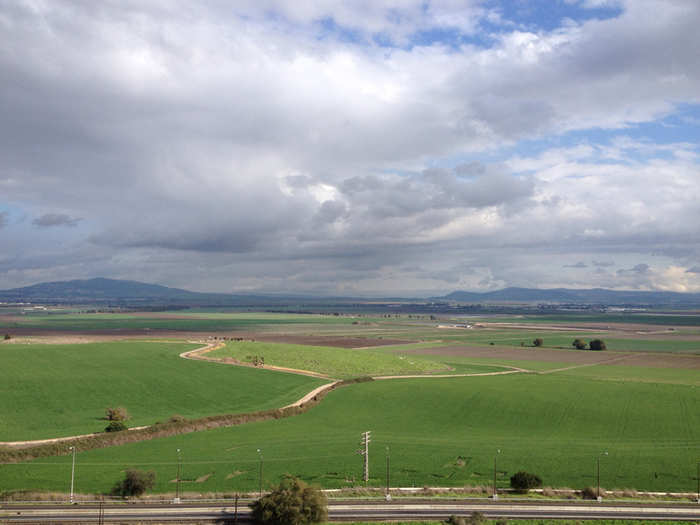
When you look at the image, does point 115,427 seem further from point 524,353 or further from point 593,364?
point 524,353

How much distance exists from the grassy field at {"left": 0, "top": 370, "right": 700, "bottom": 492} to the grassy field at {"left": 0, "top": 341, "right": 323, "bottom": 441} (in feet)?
30.3

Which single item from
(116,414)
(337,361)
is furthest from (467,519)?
(337,361)

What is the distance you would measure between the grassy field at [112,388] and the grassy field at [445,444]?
364 inches

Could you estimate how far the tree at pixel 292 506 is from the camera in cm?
3881

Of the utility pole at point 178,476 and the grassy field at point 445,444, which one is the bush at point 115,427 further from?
the utility pole at point 178,476

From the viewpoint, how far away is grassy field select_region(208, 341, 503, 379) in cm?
11438

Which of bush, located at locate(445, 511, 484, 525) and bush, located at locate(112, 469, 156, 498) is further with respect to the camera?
bush, located at locate(112, 469, 156, 498)

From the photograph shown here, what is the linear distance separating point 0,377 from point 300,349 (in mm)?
66547

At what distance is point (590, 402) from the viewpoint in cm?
8125

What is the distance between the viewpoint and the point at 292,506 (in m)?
38.6

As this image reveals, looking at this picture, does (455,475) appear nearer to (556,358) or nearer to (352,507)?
(352,507)

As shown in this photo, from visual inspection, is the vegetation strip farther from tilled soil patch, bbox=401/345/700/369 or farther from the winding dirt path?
tilled soil patch, bbox=401/345/700/369

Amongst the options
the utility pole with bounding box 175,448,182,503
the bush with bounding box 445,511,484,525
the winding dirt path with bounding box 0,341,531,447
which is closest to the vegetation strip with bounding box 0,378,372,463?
the winding dirt path with bounding box 0,341,531,447

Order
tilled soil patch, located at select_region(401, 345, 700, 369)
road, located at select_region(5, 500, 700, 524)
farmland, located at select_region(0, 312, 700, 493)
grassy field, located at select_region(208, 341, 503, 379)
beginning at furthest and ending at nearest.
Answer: tilled soil patch, located at select_region(401, 345, 700, 369) → grassy field, located at select_region(208, 341, 503, 379) → farmland, located at select_region(0, 312, 700, 493) → road, located at select_region(5, 500, 700, 524)
